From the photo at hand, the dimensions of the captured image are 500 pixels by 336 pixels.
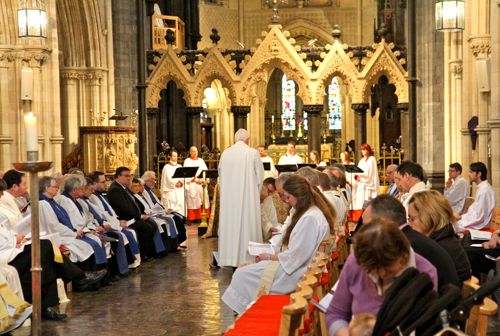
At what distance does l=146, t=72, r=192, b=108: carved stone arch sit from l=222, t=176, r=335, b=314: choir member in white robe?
49.5 ft

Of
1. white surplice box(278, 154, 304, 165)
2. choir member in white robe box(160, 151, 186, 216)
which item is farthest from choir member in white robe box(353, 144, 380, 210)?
choir member in white robe box(160, 151, 186, 216)

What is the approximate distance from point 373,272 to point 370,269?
72mm

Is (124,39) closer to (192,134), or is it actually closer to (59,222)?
(192,134)

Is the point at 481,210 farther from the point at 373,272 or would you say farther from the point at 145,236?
the point at 373,272

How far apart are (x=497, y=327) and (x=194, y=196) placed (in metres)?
13.0

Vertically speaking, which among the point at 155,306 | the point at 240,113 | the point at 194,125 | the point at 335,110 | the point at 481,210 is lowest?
the point at 155,306

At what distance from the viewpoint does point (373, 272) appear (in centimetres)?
427

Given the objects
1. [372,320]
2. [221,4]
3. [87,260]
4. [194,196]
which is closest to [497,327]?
[372,320]

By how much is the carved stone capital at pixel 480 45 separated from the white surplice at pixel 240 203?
5.14 m

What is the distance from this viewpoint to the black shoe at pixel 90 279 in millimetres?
11234

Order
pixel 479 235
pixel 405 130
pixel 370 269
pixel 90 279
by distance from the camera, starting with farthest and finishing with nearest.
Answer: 1. pixel 405 130
2. pixel 90 279
3. pixel 479 235
4. pixel 370 269

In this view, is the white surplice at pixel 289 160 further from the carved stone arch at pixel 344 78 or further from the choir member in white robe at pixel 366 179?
the carved stone arch at pixel 344 78

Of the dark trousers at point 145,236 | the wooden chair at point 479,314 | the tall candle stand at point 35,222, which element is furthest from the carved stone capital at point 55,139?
the wooden chair at point 479,314

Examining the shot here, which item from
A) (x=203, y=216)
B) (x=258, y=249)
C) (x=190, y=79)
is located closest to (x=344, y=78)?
(x=190, y=79)
